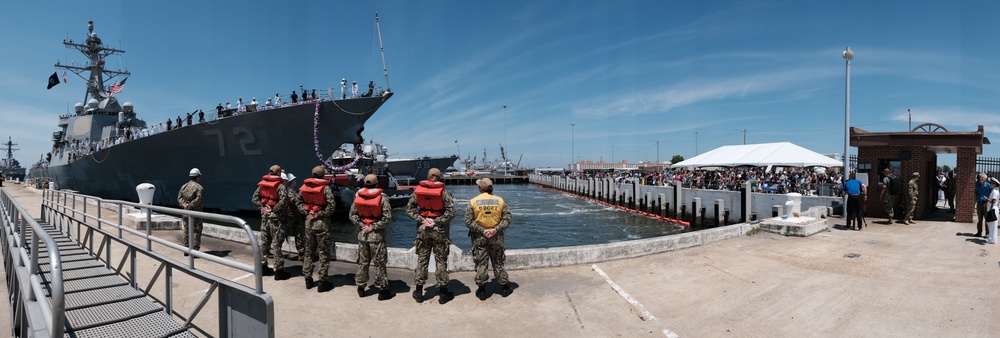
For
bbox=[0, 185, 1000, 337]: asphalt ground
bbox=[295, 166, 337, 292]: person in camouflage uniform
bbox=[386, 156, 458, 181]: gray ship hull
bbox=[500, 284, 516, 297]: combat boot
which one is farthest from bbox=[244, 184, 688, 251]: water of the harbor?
bbox=[386, 156, 458, 181]: gray ship hull

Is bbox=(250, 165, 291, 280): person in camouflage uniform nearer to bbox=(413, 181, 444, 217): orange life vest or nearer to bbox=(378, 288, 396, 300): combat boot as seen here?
bbox=(378, 288, 396, 300): combat boot

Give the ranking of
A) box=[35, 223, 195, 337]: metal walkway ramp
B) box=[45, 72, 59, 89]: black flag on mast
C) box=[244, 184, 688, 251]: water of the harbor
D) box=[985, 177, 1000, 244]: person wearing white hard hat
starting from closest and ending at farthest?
box=[35, 223, 195, 337]: metal walkway ramp
box=[985, 177, 1000, 244]: person wearing white hard hat
box=[244, 184, 688, 251]: water of the harbor
box=[45, 72, 59, 89]: black flag on mast

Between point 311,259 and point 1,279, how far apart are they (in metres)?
4.58

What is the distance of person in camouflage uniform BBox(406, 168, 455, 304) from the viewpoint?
5098 millimetres

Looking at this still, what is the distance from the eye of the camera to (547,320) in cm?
459

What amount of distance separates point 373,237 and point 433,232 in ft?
2.27

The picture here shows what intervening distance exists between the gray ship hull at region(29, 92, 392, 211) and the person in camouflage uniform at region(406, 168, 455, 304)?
1599 centimetres

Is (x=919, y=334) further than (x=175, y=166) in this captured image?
No

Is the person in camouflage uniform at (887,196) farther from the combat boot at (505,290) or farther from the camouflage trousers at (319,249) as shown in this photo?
the camouflage trousers at (319,249)

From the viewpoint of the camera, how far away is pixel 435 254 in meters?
5.16

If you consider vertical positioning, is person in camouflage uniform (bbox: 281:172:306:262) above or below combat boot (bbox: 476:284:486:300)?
above

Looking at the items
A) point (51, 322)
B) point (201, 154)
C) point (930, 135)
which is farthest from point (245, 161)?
point (930, 135)

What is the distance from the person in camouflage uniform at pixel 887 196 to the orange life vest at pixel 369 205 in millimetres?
11725

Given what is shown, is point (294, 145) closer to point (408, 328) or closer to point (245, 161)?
point (245, 161)
